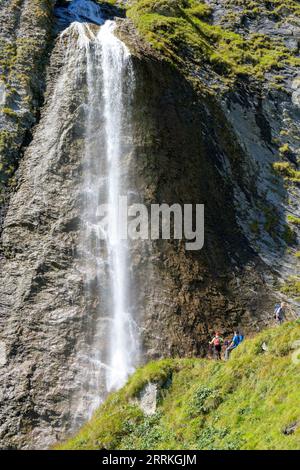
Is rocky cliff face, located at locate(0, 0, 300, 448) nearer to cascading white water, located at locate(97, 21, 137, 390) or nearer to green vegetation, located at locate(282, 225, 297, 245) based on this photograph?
green vegetation, located at locate(282, 225, 297, 245)

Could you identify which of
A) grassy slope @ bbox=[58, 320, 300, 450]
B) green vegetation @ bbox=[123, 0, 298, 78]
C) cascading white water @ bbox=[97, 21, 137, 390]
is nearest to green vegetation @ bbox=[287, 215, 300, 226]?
cascading white water @ bbox=[97, 21, 137, 390]

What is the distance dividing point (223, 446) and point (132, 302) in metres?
12.9

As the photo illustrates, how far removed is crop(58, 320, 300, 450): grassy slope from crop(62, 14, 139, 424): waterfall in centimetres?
421

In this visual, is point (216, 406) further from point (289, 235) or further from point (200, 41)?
point (200, 41)

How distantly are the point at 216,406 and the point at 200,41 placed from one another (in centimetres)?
3135

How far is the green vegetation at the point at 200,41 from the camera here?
142 feet

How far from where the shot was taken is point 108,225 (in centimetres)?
3153

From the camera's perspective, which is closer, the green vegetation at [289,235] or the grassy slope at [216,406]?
the grassy slope at [216,406]

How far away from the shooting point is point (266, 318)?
3075 cm

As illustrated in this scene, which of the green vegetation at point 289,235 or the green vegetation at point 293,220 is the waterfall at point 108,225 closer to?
the green vegetation at point 289,235

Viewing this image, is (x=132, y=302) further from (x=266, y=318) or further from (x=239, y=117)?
(x=239, y=117)

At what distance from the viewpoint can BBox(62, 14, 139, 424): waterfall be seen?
2764cm

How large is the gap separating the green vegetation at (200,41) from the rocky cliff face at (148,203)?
2.70ft

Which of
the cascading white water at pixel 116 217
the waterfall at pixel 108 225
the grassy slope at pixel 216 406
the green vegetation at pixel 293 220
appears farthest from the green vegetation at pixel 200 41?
the grassy slope at pixel 216 406
